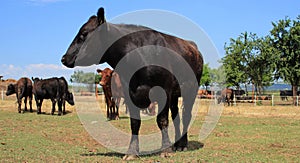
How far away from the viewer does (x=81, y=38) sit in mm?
6938

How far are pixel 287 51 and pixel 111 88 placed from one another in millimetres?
30298

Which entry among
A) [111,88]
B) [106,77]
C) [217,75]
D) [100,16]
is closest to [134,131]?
[100,16]

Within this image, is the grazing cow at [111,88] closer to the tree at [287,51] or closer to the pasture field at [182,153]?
the pasture field at [182,153]

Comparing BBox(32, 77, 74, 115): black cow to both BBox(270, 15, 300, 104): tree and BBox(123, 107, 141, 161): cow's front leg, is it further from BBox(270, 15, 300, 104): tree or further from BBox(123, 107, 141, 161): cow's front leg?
BBox(270, 15, 300, 104): tree

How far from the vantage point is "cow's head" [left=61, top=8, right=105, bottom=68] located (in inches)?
271

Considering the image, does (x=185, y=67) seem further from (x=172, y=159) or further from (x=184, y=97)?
(x=172, y=159)

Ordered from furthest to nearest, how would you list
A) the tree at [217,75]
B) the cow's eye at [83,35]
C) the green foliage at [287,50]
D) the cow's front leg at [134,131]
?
1. the green foliage at [287,50]
2. the tree at [217,75]
3. the cow's front leg at [134,131]
4. the cow's eye at [83,35]

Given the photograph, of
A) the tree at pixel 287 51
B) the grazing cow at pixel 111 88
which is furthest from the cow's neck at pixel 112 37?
the tree at pixel 287 51

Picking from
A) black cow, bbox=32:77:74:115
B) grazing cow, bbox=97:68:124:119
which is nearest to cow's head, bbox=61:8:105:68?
grazing cow, bbox=97:68:124:119

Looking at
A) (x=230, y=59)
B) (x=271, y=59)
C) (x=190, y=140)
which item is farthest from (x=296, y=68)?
(x=190, y=140)

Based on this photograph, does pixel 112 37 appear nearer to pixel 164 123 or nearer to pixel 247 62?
pixel 164 123

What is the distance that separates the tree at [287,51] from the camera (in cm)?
4306

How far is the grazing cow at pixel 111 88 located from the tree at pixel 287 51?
95.6 feet

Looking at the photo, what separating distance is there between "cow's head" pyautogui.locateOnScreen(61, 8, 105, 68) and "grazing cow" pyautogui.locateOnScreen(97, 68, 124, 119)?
11.1m
